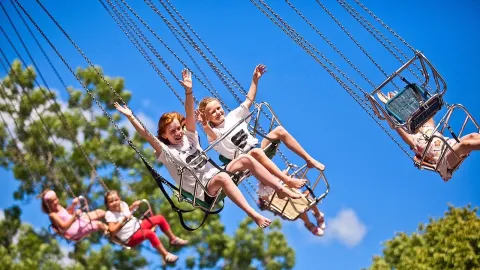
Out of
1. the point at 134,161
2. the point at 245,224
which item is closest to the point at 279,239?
the point at 245,224

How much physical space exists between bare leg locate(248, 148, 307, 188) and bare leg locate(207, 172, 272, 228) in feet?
1.91

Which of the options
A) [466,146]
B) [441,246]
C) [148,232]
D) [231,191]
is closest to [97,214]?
[148,232]

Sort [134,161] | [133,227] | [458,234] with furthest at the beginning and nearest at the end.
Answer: [134,161], [458,234], [133,227]

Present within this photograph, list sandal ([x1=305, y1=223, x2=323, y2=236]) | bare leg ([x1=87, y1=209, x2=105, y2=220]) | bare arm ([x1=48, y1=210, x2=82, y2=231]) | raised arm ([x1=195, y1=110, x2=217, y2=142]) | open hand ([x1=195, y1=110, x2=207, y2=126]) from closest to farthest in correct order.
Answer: raised arm ([x1=195, y1=110, x2=217, y2=142]), open hand ([x1=195, y1=110, x2=207, y2=126]), sandal ([x1=305, y1=223, x2=323, y2=236]), bare arm ([x1=48, y1=210, x2=82, y2=231]), bare leg ([x1=87, y1=209, x2=105, y2=220])

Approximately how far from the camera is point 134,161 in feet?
69.8

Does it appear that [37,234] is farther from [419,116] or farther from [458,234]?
[419,116]

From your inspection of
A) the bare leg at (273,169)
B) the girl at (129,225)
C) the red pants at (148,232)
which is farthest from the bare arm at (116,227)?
the bare leg at (273,169)

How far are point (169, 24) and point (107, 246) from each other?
38.5ft

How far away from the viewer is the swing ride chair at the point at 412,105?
892cm

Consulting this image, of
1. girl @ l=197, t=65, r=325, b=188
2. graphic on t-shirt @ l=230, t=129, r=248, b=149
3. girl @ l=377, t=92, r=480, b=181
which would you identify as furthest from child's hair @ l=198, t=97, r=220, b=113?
girl @ l=377, t=92, r=480, b=181

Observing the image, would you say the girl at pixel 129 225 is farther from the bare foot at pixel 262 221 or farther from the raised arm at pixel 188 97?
the bare foot at pixel 262 221

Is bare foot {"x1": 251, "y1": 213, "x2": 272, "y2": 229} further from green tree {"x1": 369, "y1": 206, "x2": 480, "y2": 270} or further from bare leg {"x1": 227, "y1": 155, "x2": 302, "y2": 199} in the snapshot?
green tree {"x1": 369, "y1": 206, "x2": 480, "y2": 270}

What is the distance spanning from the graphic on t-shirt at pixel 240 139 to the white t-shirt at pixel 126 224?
2212 mm

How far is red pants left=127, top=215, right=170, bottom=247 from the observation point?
1070 centimetres
